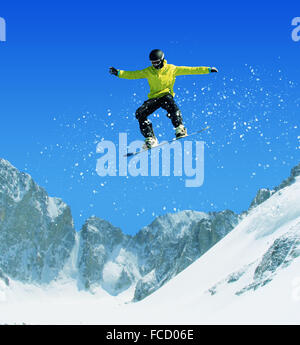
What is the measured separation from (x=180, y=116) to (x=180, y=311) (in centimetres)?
5347

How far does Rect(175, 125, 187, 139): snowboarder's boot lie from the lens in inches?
687

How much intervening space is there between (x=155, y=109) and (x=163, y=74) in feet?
4.42

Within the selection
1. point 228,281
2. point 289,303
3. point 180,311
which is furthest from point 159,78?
point 180,311

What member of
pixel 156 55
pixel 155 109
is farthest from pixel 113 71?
pixel 155 109

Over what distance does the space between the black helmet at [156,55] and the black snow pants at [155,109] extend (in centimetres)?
171

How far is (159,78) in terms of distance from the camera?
16.6 m

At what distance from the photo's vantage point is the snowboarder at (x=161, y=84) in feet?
54.2

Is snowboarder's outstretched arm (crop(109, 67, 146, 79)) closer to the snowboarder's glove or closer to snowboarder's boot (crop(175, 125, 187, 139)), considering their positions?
the snowboarder's glove

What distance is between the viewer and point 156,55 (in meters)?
15.6
